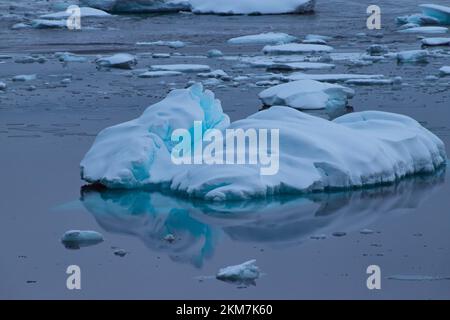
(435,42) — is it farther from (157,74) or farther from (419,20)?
(157,74)

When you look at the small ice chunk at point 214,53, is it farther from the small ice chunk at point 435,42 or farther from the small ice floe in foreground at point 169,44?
the small ice chunk at point 435,42

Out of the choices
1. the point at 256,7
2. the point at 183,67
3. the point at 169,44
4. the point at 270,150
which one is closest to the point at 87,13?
the point at 256,7

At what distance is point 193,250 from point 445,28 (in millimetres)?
14479

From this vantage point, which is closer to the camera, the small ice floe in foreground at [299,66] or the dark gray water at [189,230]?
the dark gray water at [189,230]

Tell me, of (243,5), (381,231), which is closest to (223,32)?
(243,5)

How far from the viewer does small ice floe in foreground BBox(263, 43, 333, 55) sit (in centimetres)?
1662

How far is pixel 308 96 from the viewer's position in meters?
11.6

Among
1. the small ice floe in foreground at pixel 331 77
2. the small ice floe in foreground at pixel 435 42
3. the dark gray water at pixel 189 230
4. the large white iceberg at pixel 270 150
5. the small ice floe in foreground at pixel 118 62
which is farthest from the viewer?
the small ice floe in foreground at pixel 435 42

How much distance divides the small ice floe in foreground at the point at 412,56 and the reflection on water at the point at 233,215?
7.58m

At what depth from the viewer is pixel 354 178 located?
7859 millimetres

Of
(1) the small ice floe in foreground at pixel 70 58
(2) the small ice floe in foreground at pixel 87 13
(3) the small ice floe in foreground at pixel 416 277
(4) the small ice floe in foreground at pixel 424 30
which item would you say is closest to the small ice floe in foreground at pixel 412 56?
(4) the small ice floe in foreground at pixel 424 30

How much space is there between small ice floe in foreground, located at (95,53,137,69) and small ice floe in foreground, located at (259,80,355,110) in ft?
12.5

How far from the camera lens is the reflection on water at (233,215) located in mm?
6832
